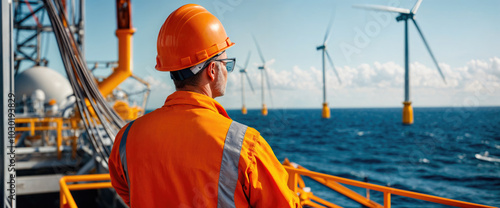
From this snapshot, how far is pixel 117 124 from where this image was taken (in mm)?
5391

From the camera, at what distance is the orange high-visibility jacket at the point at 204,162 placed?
1.19m

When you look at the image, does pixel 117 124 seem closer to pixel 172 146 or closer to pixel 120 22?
pixel 120 22

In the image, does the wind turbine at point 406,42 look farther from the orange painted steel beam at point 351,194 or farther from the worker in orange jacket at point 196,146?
the worker in orange jacket at point 196,146

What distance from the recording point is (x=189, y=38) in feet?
4.64

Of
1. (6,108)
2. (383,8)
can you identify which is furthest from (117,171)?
(383,8)

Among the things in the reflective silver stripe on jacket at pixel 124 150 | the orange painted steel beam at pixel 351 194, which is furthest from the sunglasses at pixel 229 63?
the orange painted steel beam at pixel 351 194

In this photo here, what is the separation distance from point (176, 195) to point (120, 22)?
6.07 meters

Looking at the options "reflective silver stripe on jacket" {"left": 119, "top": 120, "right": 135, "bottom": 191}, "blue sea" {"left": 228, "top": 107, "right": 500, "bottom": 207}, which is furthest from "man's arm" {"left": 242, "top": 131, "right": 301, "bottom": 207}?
"blue sea" {"left": 228, "top": 107, "right": 500, "bottom": 207}

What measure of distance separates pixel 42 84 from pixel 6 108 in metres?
15.6

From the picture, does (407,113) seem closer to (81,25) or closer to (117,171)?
(81,25)

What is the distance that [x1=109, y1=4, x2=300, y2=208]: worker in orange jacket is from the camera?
1.19m

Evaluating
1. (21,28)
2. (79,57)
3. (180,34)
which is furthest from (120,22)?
(21,28)

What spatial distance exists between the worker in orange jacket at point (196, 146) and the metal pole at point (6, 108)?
1.54 metres

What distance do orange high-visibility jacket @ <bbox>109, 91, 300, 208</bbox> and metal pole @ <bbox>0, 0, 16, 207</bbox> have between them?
1702 mm
